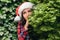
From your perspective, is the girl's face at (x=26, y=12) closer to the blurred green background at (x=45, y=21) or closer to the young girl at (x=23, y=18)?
the young girl at (x=23, y=18)

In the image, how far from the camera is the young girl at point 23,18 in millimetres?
3646

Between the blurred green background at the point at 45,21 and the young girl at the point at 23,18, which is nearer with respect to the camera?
the blurred green background at the point at 45,21

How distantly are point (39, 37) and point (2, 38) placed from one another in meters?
0.67

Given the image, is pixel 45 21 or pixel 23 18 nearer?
pixel 45 21

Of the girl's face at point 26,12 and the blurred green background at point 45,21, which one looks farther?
the girl's face at point 26,12

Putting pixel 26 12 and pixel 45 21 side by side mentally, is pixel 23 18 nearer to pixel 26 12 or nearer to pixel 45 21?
pixel 26 12

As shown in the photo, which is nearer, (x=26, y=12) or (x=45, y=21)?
(x=45, y=21)

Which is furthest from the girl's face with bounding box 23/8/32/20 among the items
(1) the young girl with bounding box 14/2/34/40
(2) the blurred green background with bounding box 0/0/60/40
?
(2) the blurred green background with bounding box 0/0/60/40

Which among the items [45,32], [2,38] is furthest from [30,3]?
[2,38]

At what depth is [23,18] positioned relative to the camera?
3.73m

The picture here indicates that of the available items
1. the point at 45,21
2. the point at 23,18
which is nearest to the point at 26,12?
the point at 23,18

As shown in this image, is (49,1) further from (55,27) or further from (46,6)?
(55,27)

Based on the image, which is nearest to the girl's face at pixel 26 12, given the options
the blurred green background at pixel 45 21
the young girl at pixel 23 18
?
the young girl at pixel 23 18

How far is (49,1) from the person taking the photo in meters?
3.41
